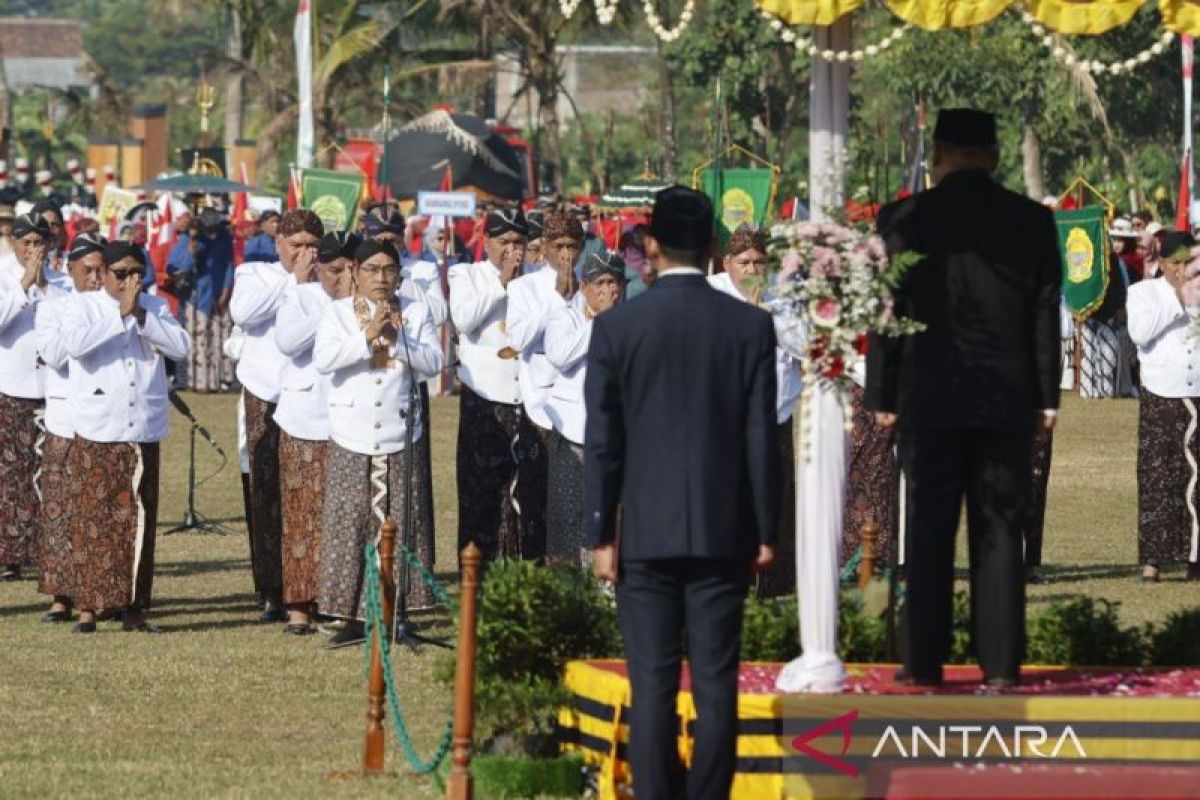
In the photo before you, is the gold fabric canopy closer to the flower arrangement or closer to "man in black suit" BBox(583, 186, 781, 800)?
the flower arrangement

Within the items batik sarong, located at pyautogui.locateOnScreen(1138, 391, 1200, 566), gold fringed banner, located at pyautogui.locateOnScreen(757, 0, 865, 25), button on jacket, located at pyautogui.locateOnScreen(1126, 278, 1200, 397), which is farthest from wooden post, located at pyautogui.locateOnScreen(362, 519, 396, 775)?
batik sarong, located at pyautogui.locateOnScreen(1138, 391, 1200, 566)

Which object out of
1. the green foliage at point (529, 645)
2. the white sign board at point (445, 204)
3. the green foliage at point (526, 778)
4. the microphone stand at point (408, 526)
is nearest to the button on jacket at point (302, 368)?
the microphone stand at point (408, 526)

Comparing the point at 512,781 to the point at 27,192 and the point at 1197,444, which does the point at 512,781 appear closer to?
the point at 1197,444

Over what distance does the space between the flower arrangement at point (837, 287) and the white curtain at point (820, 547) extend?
227 mm

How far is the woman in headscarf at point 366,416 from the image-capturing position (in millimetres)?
13484

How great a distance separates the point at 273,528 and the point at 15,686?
2677mm

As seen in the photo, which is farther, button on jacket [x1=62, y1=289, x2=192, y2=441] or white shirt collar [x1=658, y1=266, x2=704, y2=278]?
button on jacket [x1=62, y1=289, x2=192, y2=441]

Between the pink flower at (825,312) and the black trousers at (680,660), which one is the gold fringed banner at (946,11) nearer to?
the pink flower at (825,312)

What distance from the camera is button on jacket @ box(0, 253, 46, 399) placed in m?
16.2

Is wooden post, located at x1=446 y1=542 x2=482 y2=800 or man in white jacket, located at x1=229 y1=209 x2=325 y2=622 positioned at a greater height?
man in white jacket, located at x1=229 y1=209 x2=325 y2=622

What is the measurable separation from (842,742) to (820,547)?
702mm

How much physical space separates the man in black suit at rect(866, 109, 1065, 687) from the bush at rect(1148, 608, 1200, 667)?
3.66 feet

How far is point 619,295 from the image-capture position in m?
13.9

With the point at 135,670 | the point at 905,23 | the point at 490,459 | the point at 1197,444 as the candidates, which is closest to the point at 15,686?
the point at 135,670
